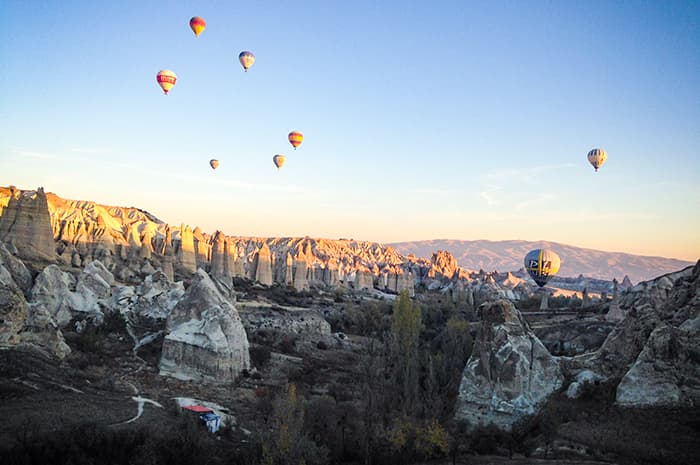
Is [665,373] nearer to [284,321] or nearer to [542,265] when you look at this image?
[542,265]

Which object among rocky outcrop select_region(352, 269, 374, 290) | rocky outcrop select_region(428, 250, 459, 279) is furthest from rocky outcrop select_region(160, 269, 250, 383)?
rocky outcrop select_region(428, 250, 459, 279)

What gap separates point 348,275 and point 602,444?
89.6 meters

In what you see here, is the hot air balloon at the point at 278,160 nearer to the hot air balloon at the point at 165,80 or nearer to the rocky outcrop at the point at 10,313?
the hot air balloon at the point at 165,80

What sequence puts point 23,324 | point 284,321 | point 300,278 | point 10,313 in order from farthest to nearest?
point 300,278
point 284,321
point 23,324
point 10,313

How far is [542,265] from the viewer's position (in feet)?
123

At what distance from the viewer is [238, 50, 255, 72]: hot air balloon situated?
124ft

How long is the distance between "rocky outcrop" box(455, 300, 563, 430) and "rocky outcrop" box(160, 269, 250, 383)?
8.85 meters

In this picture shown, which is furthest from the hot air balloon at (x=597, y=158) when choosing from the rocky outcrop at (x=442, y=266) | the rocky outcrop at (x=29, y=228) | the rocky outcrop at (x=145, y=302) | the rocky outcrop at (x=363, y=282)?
the rocky outcrop at (x=442, y=266)

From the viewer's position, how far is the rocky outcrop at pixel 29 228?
1405 inches

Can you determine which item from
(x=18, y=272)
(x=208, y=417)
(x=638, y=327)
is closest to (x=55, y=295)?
(x=18, y=272)

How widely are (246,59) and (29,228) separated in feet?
61.1

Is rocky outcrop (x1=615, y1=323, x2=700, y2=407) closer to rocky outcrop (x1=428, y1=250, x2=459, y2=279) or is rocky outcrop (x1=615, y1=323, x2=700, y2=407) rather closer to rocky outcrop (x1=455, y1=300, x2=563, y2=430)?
rocky outcrop (x1=455, y1=300, x2=563, y2=430)

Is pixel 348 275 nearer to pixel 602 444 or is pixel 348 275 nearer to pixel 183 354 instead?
pixel 183 354

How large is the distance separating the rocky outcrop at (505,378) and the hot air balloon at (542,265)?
835 inches
